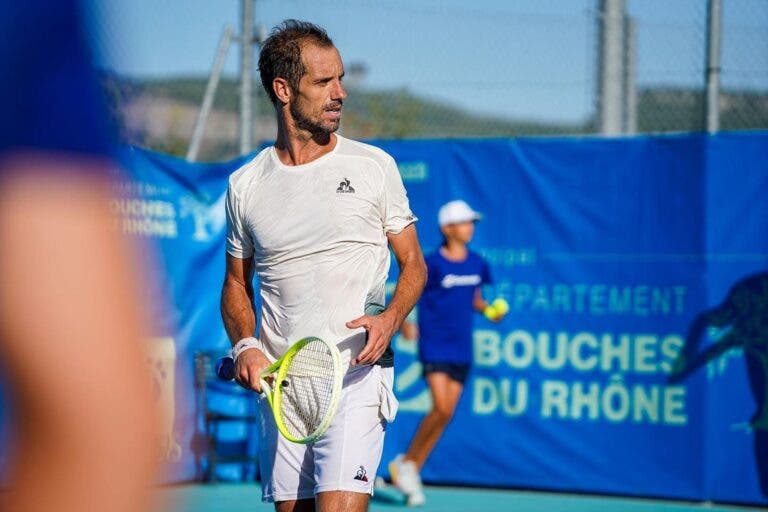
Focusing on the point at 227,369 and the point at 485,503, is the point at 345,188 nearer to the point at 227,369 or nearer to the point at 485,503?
the point at 227,369

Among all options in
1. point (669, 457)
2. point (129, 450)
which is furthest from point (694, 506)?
point (129, 450)

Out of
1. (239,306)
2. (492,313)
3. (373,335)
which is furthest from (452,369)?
(373,335)

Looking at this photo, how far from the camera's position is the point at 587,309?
8359mm

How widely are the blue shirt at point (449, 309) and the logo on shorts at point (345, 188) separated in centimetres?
401

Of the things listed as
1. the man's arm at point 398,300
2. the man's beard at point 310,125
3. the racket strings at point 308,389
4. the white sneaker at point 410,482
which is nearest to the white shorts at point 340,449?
the racket strings at point 308,389

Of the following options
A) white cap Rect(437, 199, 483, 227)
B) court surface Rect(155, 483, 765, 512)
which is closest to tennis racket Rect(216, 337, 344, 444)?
court surface Rect(155, 483, 765, 512)

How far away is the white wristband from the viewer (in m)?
4.12

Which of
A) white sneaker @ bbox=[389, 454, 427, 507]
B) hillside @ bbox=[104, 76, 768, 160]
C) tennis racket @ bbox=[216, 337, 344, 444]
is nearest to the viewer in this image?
tennis racket @ bbox=[216, 337, 344, 444]

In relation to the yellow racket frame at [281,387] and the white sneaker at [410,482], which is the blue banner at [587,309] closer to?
the white sneaker at [410,482]

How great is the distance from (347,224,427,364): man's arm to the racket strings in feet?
0.37

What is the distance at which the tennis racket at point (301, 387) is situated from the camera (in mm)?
3934

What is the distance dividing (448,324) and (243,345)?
4.17 meters

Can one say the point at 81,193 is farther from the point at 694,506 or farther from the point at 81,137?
the point at 694,506

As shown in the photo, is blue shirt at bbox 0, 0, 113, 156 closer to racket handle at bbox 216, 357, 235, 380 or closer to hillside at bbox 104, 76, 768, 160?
racket handle at bbox 216, 357, 235, 380
